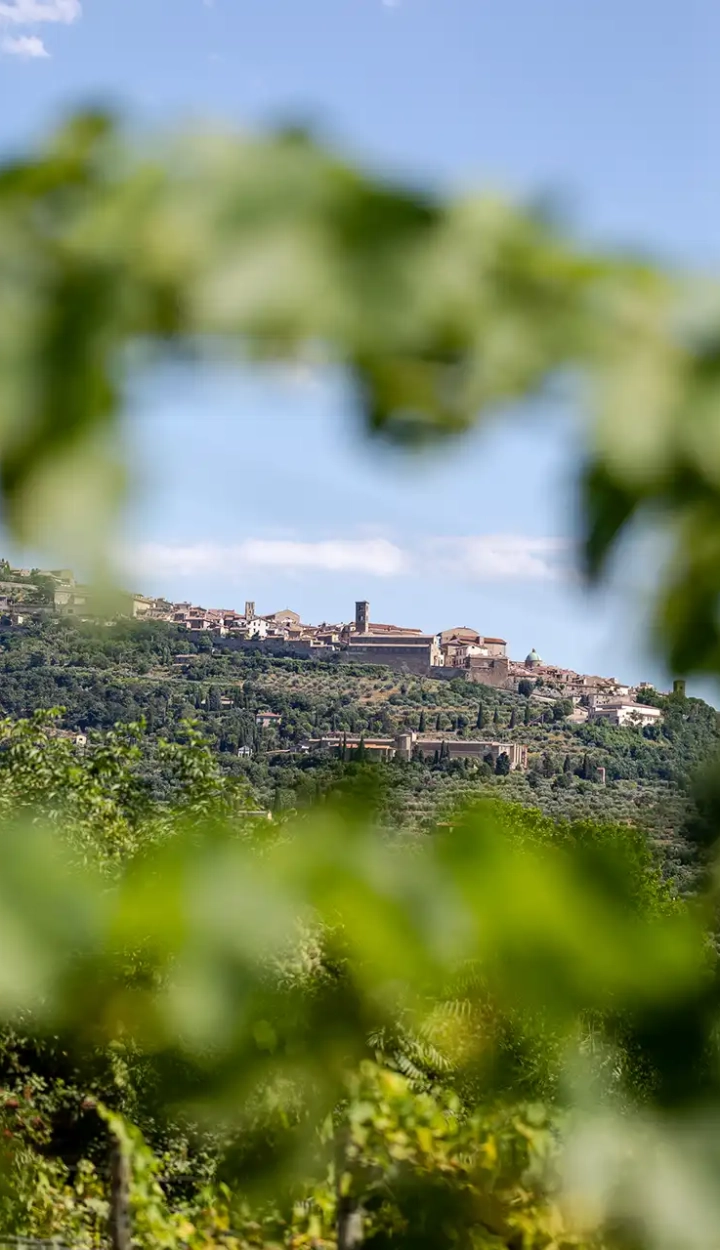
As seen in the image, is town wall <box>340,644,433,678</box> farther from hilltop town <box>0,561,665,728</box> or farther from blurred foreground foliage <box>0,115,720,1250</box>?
blurred foreground foliage <box>0,115,720,1250</box>

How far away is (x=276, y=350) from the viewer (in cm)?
33

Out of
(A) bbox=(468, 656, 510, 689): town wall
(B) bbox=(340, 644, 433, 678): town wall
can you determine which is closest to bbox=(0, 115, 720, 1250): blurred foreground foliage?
(B) bbox=(340, 644, 433, 678): town wall

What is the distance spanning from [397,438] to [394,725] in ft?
6.56

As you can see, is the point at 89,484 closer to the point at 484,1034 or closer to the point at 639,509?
the point at 639,509

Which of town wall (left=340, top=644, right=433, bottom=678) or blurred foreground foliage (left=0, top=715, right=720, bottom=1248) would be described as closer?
blurred foreground foliage (left=0, top=715, right=720, bottom=1248)

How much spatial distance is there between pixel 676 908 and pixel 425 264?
33cm

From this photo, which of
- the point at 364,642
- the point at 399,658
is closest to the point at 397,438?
the point at 399,658

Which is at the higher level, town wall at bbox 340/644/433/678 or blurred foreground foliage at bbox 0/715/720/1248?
town wall at bbox 340/644/433/678

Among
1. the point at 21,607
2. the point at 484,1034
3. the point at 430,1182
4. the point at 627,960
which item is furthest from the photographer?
the point at 430,1182

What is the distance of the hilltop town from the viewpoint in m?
0.33

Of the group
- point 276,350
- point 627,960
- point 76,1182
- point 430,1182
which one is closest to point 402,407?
point 276,350

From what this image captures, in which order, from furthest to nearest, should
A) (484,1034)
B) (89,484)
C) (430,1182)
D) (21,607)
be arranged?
(430,1182)
(484,1034)
(21,607)
(89,484)

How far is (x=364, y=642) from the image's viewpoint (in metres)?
2.27

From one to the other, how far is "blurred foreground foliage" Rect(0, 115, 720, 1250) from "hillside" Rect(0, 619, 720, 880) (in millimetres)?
47
